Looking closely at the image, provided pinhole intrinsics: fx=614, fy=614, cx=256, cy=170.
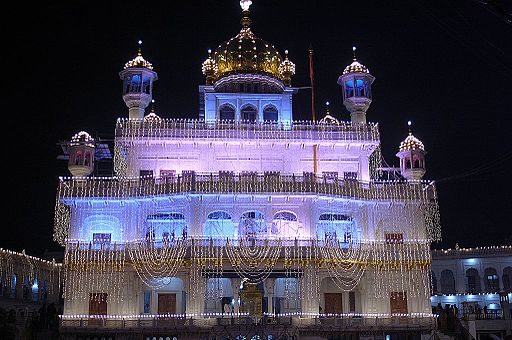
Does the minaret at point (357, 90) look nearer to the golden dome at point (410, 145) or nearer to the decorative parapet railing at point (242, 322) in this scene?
the golden dome at point (410, 145)

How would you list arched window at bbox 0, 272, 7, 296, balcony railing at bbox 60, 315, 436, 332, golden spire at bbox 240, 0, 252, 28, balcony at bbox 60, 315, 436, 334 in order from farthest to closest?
1. arched window at bbox 0, 272, 7, 296
2. golden spire at bbox 240, 0, 252, 28
3. balcony railing at bbox 60, 315, 436, 332
4. balcony at bbox 60, 315, 436, 334

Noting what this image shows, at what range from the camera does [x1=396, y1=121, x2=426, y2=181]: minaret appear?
44.6 meters

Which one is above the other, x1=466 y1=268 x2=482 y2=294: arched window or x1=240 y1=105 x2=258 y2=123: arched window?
x1=240 y1=105 x2=258 y2=123: arched window

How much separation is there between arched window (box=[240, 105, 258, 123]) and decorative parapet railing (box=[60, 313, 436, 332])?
16.2 metres

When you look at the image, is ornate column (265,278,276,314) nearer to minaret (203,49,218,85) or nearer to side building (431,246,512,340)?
minaret (203,49,218,85)

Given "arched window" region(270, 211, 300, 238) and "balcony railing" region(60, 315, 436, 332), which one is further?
"arched window" region(270, 211, 300, 238)

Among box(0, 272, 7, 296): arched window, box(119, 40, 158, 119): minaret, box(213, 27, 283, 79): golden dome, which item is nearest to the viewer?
box(119, 40, 158, 119): minaret

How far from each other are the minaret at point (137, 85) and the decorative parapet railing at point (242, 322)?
15225mm

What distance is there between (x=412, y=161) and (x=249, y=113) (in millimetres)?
12724

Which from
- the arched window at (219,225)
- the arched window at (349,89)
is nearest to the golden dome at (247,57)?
the arched window at (349,89)

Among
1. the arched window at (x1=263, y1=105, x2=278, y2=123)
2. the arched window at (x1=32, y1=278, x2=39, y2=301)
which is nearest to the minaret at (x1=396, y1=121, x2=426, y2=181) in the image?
the arched window at (x1=263, y1=105, x2=278, y2=123)

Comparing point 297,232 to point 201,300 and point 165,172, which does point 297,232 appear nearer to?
point 201,300

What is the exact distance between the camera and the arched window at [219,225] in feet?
134

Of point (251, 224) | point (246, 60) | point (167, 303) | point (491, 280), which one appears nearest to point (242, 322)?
point (167, 303)
